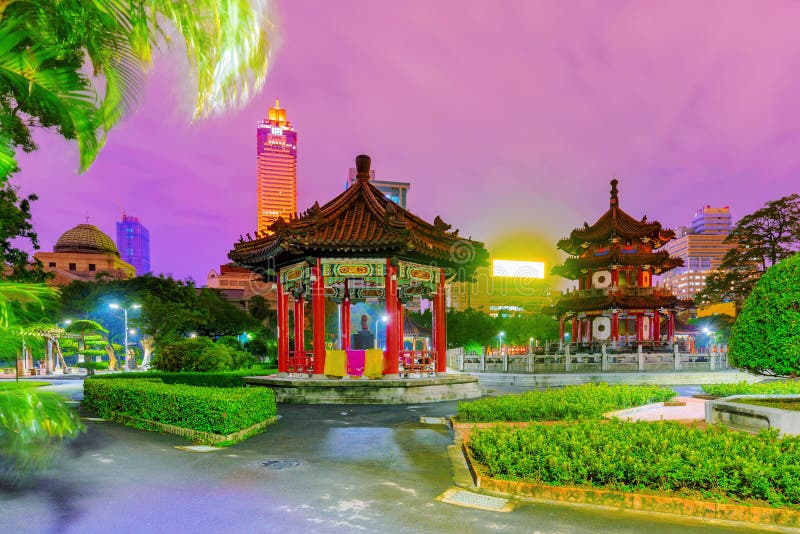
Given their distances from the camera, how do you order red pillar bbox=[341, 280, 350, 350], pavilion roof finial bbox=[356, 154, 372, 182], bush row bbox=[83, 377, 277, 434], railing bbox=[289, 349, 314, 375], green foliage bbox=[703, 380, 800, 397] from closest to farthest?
bush row bbox=[83, 377, 277, 434]
green foliage bbox=[703, 380, 800, 397]
railing bbox=[289, 349, 314, 375]
red pillar bbox=[341, 280, 350, 350]
pavilion roof finial bbox=[356, 154, 372, 182]

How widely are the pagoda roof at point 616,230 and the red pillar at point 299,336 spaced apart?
2672 cm

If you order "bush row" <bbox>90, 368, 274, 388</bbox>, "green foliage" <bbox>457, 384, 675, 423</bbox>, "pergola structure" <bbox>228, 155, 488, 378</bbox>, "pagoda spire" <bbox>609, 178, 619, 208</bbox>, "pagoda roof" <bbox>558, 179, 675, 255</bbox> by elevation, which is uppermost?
"pagoda spire" <bbox>609, 178, 619, 208</bbox>

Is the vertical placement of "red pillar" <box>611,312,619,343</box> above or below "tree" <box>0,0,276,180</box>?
below

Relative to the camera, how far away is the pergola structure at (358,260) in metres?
17.1

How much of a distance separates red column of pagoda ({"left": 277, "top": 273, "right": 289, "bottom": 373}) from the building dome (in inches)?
3354

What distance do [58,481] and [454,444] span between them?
662cm

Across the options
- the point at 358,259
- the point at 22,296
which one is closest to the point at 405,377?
the point at 358,259

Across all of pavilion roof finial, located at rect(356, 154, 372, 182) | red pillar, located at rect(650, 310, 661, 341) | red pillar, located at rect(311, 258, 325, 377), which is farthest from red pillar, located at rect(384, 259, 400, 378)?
red pillar, located at rect(650, 310, 661, 341)

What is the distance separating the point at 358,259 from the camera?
1791 centimetres

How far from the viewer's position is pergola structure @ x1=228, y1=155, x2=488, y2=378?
673 inches

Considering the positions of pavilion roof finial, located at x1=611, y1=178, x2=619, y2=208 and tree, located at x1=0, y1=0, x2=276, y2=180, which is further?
pavilion roof finial, located at x1=611, y1=178, x2=619, y2=208

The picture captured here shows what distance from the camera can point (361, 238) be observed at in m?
17.3

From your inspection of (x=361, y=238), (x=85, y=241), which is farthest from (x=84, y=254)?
(x=361, y=238)

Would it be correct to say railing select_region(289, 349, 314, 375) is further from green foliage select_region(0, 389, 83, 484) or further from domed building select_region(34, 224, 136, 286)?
domed building select_region(34, 224, 136, 286)
